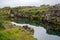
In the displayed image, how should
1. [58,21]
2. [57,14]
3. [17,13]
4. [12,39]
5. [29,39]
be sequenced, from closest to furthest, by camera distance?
1. [12,39]
2. [29,39]
3. [58,21]
4. [57,14]
5. [17,13]

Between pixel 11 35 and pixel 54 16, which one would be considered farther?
pixel 54 16

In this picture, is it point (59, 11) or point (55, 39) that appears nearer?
point (55, 39)

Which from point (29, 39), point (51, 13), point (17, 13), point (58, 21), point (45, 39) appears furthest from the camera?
point (17, 13)

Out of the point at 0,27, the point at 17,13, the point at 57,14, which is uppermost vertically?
the point at 0,27

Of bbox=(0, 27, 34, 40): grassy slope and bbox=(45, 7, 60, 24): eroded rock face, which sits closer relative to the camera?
bbox=(0, 27, 34, 40): grassy slope

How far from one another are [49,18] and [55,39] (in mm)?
42007

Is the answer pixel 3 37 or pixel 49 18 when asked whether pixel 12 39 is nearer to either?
pixel 3 37

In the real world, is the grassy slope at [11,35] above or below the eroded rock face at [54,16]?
above

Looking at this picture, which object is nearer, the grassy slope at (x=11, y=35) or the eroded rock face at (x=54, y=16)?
the grassy slope at (x=11, y=35)

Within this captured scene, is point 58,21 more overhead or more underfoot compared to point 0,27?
more underfoot

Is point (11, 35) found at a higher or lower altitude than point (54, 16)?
higher

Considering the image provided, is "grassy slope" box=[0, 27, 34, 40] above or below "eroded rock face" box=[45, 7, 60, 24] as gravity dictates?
above

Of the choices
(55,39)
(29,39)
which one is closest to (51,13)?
(55,39)

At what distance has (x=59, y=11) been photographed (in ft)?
267
